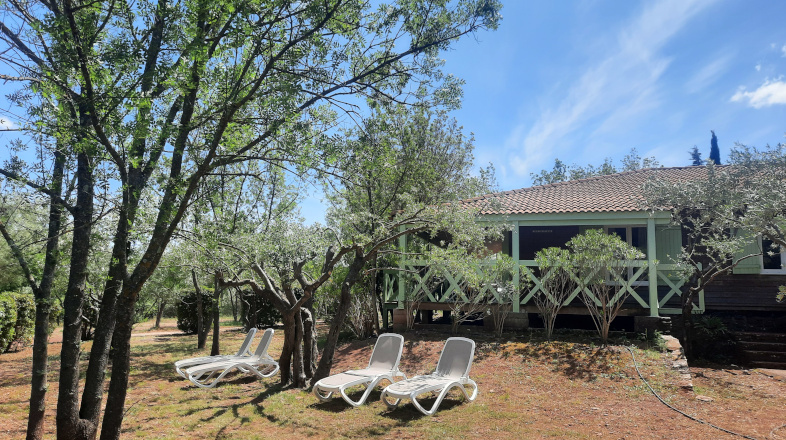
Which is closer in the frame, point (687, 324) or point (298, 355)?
point (298, 355)

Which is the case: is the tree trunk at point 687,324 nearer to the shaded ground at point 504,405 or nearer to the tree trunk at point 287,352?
the shaded ground at point 504,405

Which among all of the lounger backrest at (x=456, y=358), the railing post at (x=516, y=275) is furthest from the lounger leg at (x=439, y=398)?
the railing post at (x=516, y=275)

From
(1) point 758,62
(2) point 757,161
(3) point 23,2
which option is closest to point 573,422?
(2) point 757,161

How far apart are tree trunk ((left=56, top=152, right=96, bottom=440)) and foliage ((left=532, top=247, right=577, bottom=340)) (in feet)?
30.1

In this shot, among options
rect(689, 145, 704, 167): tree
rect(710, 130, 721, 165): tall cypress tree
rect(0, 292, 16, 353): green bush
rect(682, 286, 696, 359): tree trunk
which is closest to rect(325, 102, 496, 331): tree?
rect(682, 286, 696, 359): tree trunk

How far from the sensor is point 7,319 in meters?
13.1

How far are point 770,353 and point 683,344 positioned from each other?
1.70 metres

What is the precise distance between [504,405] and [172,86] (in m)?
6.59

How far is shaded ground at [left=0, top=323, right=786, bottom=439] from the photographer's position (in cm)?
667

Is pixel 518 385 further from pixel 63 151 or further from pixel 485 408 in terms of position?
pixel 63 151

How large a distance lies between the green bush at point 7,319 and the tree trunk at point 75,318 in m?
9.79

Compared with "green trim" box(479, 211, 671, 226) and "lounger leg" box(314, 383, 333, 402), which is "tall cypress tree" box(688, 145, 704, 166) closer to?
"green trim" box(479, 211, 671, 226)

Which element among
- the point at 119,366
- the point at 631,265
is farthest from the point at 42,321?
the point at 631,265

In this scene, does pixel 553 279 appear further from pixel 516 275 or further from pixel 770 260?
pixel 770 260
